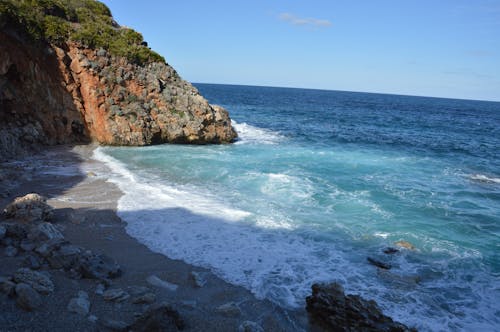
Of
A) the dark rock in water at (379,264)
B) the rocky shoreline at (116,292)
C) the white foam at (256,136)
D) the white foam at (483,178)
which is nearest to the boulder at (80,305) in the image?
the rocky shoreline at (116,292)

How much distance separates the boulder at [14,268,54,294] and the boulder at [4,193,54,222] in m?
4.04

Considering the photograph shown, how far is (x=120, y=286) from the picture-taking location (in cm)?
823

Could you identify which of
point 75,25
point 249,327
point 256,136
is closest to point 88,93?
point 75,25

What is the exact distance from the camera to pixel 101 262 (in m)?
8.77

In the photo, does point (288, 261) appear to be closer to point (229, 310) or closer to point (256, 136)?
point (229, 310)

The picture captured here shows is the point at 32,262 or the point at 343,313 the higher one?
the point at 32,262

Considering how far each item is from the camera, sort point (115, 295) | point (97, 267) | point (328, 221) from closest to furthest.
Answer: point (115, 295)
point (97, 267)
point (328, 221)

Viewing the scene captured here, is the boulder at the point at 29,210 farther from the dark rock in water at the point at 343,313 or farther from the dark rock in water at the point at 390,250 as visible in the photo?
the dark rock in water at the point at 390,250

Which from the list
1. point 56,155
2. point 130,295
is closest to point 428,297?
point 130,295

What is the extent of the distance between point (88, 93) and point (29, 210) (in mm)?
15256

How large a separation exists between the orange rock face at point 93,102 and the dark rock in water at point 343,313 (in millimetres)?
18581

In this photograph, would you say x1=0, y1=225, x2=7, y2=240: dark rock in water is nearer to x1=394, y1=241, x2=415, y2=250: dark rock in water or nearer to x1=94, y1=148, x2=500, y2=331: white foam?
x1=94, y1=148, x2=500, y2=331: white foam

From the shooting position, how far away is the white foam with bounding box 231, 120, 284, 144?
30572mm

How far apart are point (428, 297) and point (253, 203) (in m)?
7.71
